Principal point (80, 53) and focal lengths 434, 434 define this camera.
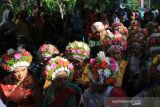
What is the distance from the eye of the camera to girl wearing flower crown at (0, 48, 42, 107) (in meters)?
5.17

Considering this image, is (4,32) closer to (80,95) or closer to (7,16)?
(7,16)

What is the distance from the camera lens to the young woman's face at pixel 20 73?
17.3ft

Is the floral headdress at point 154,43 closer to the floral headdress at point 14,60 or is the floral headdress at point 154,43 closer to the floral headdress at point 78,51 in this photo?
the floral headdress at point 78,51

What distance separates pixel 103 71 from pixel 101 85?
149 mm

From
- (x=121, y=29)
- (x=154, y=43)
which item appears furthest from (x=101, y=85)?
(x=121, y=29)

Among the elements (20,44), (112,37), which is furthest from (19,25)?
(112,37)

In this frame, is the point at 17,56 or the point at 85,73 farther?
the point at 85,73

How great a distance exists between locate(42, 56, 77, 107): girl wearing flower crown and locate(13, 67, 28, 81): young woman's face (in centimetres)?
30

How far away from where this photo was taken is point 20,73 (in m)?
5.30

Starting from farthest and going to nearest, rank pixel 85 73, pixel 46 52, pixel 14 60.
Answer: pixel 46 52 → pixel 85 73 → pixel 14 60

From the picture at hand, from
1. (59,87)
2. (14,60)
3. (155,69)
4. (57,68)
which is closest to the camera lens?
(155,69)

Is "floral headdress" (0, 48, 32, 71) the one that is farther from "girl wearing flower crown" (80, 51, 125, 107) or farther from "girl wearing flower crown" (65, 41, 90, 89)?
"girl wearing flower crown" (80, 51, 125, 107)

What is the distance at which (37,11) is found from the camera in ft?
49.5

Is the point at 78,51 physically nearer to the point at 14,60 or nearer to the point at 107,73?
the point at 14,60
